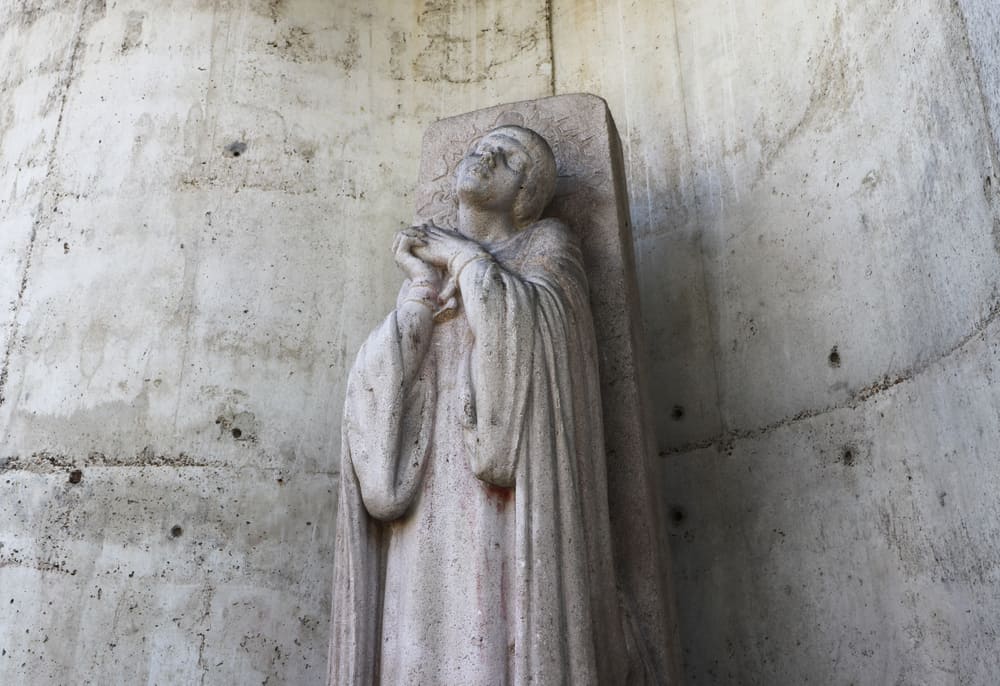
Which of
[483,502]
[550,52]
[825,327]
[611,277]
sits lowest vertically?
[483,502]

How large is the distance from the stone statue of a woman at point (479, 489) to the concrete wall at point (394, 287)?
1019mm

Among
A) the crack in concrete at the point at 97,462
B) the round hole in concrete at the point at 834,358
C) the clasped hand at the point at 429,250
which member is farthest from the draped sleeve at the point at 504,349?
the crack in concrete at the point at 97,462

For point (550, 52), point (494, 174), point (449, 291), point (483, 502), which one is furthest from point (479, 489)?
point (550, 52)

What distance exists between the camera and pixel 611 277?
10.9 ft

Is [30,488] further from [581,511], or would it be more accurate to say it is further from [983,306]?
[983,306]

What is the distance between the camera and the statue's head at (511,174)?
3260mm

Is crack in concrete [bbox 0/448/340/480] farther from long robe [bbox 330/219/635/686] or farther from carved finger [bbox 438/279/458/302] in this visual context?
carved finger [bbox 438/279/458/302]

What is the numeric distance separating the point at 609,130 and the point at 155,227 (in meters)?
2.11

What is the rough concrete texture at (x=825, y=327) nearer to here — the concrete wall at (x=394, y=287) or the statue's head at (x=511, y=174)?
the concrete wall at (x=394, y=287)

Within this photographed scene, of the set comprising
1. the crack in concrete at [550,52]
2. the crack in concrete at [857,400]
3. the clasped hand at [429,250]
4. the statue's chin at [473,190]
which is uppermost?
the crack in concrete at [550,52]

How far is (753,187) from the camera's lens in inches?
158

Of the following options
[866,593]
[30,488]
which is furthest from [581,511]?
[30,488]

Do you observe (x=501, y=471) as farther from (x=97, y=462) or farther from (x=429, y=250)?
(x=97, y=462)

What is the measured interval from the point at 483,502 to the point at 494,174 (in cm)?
114
